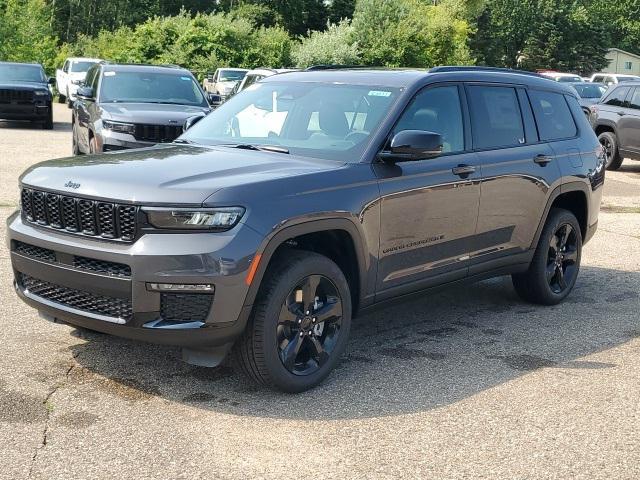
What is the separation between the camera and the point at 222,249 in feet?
14.6

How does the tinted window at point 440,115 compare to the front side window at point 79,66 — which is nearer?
the tinted window at point 440,115

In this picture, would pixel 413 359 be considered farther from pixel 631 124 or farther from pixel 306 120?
pixel 631 124

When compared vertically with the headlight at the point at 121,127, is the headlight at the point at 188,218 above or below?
above

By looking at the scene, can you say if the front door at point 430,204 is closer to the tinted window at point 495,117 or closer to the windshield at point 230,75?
the tinted window at point 495,117

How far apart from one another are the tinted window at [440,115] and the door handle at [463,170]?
136mm

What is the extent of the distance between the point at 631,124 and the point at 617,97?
0.90 metres

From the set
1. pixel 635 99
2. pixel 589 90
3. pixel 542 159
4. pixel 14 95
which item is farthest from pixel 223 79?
pixel 542 159

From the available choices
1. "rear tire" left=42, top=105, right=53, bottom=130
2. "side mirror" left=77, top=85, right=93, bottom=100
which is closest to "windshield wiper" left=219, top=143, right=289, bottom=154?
"side mirror" left=77, top=85, right=93, bottom=100

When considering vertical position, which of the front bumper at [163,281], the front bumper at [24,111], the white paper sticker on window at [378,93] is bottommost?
the front bumper at [24,111]

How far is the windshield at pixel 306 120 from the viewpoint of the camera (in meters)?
5.52

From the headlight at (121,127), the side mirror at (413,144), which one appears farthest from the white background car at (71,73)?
the side mirror at (413,144)

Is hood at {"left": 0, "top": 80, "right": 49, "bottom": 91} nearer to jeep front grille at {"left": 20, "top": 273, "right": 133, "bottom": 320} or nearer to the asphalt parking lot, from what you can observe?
the asphalt parking lot

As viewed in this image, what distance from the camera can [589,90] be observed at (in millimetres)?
26531

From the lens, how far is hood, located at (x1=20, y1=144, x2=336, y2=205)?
4562mm
